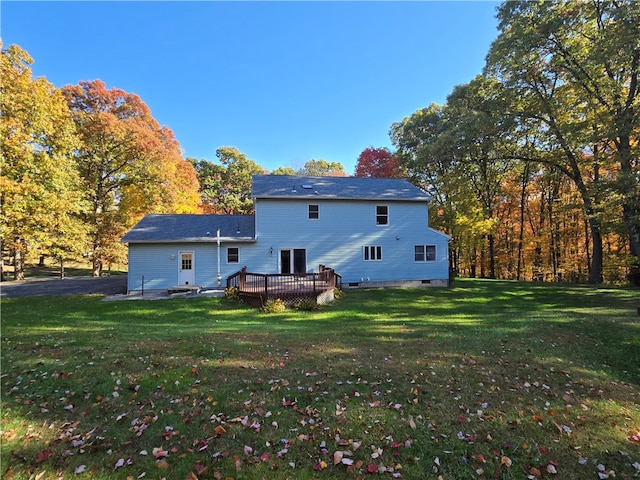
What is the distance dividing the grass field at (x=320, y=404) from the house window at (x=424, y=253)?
38.4 ft

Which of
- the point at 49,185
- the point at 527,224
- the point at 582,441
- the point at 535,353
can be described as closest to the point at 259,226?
the point at 49,185

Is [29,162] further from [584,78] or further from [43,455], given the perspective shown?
[584,78]

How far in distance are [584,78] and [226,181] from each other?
32867mm

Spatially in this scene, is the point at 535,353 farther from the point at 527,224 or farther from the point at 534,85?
the point at 527,224

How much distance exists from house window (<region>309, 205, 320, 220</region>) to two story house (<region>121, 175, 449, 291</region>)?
60mm

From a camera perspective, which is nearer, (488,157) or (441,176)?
(488,157)

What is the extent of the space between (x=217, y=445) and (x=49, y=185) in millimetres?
17826

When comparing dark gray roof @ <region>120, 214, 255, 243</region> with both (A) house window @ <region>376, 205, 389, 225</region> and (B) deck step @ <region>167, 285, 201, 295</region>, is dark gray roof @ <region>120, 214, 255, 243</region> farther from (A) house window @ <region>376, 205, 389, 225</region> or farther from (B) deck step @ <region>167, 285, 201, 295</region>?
(A) house window @ <region>376, 205, 389, 225</region>

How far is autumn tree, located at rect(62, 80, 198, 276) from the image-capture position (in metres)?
23.0

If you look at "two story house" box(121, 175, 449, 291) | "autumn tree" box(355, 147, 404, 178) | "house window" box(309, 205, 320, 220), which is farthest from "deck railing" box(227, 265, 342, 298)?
"autumn tree" box(355, 147, 404, 178)

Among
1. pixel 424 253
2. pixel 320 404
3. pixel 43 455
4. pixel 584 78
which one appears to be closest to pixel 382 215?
pixel 424 253

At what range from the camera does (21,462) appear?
286 cm

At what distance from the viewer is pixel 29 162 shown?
46.1 feet

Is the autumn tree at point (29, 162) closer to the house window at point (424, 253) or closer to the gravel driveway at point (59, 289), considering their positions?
the gravel driveway at point (59, 289)
